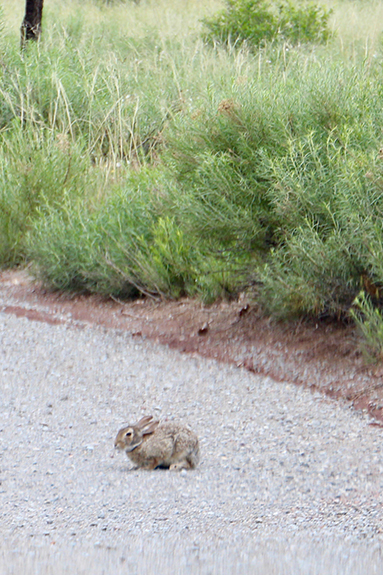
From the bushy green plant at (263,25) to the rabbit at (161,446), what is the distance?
14839mm

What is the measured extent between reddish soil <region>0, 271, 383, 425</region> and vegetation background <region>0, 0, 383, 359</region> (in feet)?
0.54

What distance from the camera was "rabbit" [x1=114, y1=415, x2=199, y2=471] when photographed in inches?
169

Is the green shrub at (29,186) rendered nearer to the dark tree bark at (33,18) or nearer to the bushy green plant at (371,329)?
the bushy green plant at (371,329)

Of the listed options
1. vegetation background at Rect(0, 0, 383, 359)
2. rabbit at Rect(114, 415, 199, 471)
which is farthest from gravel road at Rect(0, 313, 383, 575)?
vegetation background at Rect(0, 0, 383, 359)

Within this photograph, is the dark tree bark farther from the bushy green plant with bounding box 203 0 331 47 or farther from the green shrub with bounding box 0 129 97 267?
the green shrub with bounding box 0 129 97 267

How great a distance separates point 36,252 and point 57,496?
5617mm

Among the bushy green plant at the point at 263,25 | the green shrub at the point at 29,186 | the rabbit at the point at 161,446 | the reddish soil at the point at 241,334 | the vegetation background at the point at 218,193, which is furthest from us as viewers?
the bushy green plant at the point at 263,25

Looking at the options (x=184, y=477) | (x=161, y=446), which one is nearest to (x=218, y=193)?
(x=161, y=446)

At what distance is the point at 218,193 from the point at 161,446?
268cm

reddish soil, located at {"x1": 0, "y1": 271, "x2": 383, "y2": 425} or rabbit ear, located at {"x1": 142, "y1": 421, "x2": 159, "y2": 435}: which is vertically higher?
rabbit ear, located at {"x1": 142, "y1": 421, "x2": 159, "y2": 435}

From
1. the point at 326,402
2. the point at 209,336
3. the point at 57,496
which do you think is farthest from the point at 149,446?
the point at 209,336

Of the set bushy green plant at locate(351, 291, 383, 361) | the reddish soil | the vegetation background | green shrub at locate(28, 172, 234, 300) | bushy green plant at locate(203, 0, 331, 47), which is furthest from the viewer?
bushy green plant at locate(203, 0, 331, 47)

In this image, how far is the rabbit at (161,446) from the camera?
4.28 metres

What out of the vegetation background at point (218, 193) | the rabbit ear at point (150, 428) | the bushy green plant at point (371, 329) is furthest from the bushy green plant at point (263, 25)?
the rabbit ear at point (150, 428)
